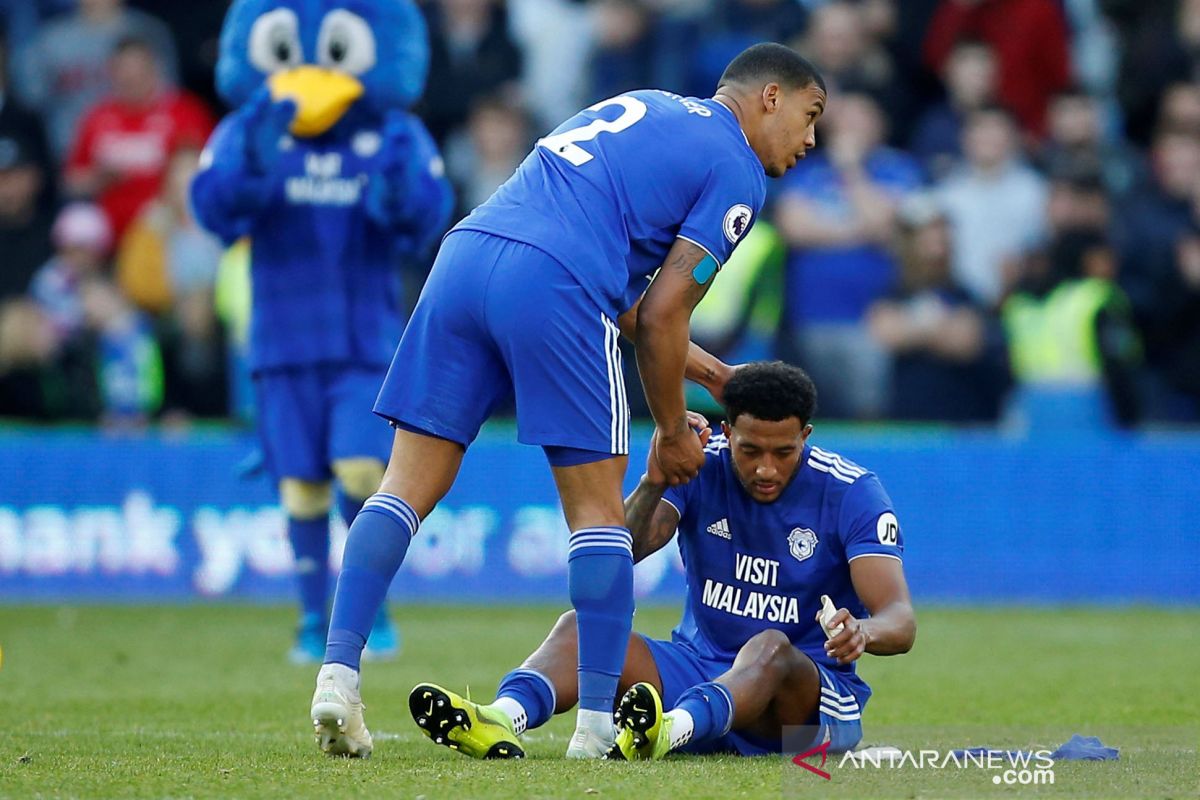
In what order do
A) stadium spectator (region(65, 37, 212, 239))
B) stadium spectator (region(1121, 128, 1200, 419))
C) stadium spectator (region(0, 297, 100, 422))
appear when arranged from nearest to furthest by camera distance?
stadium spectator (region(0, 297, 100, 422))
stadium spectator (region(1121, 128, 1200, 419))
stadium spectator (region(65, 37, 212, 239))

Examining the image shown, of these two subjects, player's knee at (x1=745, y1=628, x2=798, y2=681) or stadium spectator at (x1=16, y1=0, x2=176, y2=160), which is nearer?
player's knee at (x1=745, y1=628, x2=798, y2=681)

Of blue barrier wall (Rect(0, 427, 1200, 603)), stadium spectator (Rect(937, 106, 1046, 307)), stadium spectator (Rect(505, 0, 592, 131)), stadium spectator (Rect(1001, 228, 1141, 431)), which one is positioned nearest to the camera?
blue barrier wall (Rect(0, 427, 1200, 603))

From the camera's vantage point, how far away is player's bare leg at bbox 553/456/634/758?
513cm

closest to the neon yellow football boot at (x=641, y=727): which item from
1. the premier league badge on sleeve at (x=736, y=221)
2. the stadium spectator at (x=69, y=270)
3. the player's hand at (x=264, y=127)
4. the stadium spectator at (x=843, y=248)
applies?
the premier league badge on sleeve at (x=736, y=221)

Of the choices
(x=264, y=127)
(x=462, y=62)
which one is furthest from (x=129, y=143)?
(x=264, y=127)

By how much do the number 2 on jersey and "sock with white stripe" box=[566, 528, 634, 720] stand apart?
1.04m

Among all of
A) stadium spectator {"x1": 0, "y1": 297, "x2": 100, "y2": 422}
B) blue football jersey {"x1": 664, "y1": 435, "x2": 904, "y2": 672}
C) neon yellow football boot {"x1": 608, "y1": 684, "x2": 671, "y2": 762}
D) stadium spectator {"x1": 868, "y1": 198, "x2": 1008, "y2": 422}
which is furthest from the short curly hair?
stadium spectator {"x1": 0, "y1": 297, "x2": 100, "y2": 422}

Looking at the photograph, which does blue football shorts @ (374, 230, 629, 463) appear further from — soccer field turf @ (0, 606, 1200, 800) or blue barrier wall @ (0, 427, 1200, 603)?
blue barrier wall @ (0, 427, 1200, 603)

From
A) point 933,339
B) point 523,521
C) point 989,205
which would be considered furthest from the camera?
point 989,205

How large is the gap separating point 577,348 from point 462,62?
960cm

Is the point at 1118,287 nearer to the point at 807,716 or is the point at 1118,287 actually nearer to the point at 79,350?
the point at 79,350

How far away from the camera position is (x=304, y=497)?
28.5 feet

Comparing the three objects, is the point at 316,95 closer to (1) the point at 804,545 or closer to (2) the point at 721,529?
(2) the point at 721,529

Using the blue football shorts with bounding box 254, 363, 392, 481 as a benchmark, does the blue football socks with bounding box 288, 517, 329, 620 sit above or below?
below
